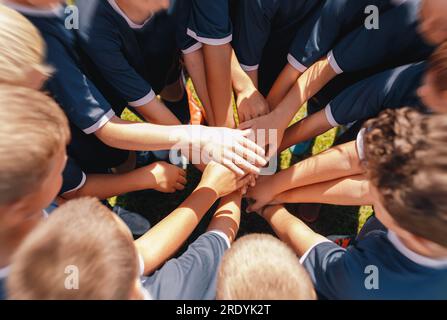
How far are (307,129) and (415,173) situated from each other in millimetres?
954

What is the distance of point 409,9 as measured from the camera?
1565 millimetres

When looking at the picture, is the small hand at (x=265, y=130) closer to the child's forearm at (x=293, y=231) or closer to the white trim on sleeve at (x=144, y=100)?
the child's forearm at (x=293, y=231)

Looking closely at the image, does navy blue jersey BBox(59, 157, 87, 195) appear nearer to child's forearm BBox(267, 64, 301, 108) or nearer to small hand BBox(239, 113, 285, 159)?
small hand BBox(239, 113, 285, 159)

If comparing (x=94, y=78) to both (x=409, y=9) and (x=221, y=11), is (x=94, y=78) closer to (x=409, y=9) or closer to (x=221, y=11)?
(x=221, y=11)

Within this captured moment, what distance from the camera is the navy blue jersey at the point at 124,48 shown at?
1.48 m

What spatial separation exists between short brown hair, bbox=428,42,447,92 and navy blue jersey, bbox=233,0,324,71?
65 cm

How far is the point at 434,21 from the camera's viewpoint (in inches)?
57.6

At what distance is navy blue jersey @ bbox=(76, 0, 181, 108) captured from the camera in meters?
1.48

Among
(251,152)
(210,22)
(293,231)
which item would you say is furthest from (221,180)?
(210,22)

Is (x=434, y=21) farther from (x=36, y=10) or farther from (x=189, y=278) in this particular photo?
(x=36, y=10)

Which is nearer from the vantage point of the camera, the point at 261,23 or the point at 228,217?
the point at 261,23

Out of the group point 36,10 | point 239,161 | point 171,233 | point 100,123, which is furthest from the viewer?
point 239,161

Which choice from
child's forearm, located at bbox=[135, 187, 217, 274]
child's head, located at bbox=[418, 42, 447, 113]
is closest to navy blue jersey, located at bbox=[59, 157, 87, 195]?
child's forearm, located at bbox=[135, 187, 217, 274]

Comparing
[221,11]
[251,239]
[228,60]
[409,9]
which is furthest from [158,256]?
[409,9]
